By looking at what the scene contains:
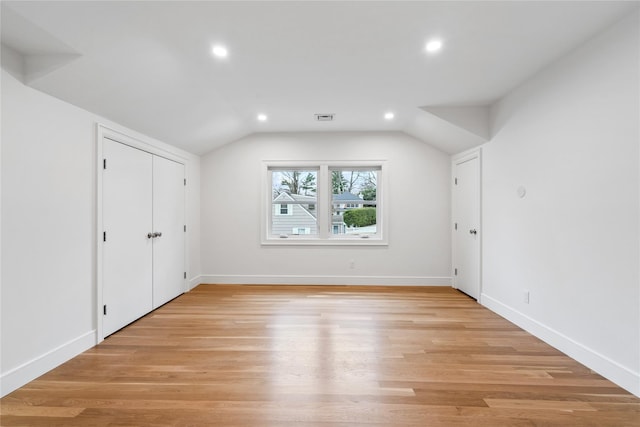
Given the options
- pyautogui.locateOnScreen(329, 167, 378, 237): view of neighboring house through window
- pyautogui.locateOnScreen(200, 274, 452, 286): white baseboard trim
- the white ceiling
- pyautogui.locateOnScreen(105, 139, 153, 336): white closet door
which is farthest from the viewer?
pyautogui.locateOnScreen(329, 167, 378, 237): view of neighboring house through window

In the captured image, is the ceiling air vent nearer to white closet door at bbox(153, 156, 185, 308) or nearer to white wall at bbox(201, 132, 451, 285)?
white wall at bbox(201, 132, 451, 285)

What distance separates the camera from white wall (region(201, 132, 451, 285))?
4602 millimetres

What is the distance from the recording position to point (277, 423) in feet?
5.37

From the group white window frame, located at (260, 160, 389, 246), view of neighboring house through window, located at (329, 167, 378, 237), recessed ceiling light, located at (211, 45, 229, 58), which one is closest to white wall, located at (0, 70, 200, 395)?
recessed ceiling light, located at (211, 45, 229, 58)

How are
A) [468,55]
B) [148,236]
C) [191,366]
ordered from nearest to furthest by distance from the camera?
[191,366]
[468,55]
[148,236]

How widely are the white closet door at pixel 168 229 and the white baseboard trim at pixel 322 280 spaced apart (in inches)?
26.1

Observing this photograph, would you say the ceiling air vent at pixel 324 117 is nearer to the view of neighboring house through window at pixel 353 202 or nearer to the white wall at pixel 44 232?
the view of neighboring house through window at pixel 353 202

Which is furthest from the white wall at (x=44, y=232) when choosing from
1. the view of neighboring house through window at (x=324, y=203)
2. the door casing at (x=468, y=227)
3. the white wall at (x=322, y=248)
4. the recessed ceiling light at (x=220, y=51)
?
the door casing at (x=468, y=227)

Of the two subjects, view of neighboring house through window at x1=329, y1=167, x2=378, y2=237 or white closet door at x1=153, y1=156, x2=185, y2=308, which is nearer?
white closet door at x1=153, y1=156, x2=185, y2=308

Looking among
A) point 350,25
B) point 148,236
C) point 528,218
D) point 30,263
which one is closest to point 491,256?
point 528,218

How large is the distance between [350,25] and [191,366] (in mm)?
2852

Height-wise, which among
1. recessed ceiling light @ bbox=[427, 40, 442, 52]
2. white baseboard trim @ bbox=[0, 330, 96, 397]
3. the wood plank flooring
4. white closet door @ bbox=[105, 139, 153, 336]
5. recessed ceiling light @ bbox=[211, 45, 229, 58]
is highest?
recessed ceiling light @ bbox=[427, 40, 442, 52]

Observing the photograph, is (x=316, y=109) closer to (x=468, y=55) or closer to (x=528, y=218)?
(x=468, y=55)

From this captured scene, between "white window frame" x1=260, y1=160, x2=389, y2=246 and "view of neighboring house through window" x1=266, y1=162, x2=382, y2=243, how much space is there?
2 centimetres
